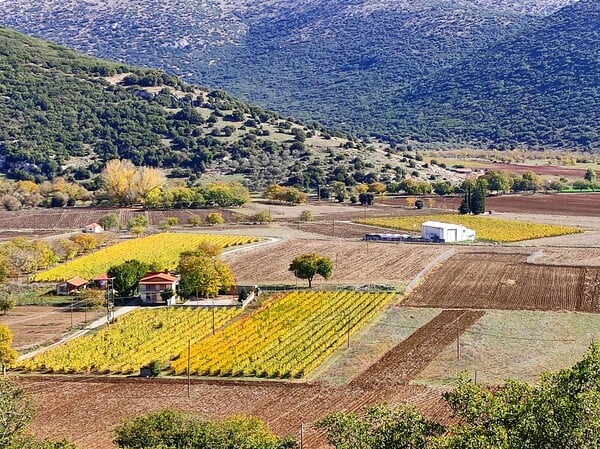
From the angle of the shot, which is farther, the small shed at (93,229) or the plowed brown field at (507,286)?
the small shed at (93,229)

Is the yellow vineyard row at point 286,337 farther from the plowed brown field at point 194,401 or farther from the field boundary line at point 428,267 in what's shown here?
the field boundary line at point 428,267

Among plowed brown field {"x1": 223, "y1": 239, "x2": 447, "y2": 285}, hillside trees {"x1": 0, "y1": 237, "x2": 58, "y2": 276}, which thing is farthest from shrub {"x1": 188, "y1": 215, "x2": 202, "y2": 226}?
hillside trees {"x1": 0, "y1": 237, "x2": 58, "y2": 276}

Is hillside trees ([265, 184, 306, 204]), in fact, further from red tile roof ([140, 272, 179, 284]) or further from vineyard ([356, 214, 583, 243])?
red tile roof ([140, 272, 179, 284])

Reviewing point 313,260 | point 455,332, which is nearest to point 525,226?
point 313,260

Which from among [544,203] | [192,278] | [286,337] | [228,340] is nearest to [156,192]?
[544,203]

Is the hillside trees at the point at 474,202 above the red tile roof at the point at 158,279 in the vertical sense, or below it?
above

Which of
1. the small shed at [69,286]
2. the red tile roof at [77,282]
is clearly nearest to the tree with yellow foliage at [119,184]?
the red tile roof at [77,282]

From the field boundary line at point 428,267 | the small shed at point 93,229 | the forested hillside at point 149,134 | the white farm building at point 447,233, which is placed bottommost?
the field boundary line at point 428,267

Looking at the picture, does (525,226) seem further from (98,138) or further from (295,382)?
(98,138)
